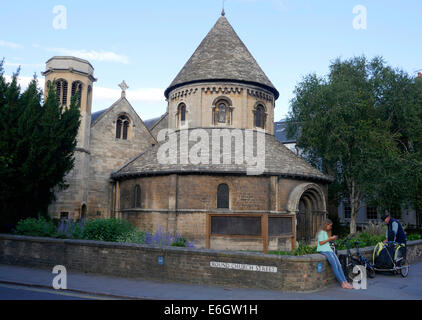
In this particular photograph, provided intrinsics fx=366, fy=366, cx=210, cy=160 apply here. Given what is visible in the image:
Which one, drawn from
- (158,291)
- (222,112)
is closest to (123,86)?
(222,112)

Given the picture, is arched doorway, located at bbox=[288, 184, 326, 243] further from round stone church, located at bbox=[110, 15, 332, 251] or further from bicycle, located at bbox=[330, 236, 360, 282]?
bicycle, located at bbox=[330, 236, 360, 282]

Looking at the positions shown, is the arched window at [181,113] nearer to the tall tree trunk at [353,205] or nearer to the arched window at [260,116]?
the arched window at [260,116]

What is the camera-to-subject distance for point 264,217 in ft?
33.8

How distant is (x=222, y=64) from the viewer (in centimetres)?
2531

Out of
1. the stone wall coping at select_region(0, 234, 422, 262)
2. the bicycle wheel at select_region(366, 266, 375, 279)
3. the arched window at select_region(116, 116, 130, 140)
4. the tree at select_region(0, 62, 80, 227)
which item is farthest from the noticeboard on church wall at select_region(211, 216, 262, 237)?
A: the arched window at select_region(116, 116, 130, 140)

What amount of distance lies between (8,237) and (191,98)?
49.5ft

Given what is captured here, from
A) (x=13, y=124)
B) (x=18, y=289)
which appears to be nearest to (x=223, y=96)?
(x=13, y=124)

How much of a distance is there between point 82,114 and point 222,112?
9325 mm

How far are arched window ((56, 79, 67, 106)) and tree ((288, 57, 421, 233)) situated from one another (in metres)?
16.9

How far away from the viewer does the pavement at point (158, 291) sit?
8.42 metres

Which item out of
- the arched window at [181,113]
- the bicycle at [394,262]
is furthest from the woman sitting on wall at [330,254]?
the arched window at [181,113]

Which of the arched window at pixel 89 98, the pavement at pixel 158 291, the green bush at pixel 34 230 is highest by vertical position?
the arched window at pixel 89 98

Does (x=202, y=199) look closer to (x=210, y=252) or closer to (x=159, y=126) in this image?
(x=210, y=252)

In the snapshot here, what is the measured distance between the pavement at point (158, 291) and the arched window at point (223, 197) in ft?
33.6
